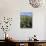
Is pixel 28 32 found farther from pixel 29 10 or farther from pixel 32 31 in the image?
pixel 29 10

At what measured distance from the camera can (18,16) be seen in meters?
4.77

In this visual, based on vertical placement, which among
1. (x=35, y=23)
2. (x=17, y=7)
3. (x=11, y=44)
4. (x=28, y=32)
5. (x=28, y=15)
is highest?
(x=17, y=7)

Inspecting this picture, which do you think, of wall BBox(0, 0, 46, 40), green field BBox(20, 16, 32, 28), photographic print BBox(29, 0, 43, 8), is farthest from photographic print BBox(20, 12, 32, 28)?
photographic print BBox(29, 0, 43, 8)

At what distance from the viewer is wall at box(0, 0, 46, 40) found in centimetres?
471

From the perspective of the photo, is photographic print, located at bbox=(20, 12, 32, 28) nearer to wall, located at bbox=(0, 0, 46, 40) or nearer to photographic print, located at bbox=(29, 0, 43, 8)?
wall, located at bbox=(0, 0, 46, 40)

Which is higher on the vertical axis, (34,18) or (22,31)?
(34,18)

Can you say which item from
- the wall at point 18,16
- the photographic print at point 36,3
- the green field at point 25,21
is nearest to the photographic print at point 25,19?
→ the green field at point 25,21

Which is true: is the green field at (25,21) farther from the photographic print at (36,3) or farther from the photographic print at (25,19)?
the photographic print at (36,3)

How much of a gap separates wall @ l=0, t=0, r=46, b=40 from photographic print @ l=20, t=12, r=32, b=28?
12cm

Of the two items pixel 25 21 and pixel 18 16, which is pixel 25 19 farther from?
pixel 18 16

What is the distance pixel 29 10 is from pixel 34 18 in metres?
0.37

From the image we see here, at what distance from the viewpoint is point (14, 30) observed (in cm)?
472

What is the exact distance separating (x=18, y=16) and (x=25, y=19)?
29 cm

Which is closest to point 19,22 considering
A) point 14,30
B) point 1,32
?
point 14,30
